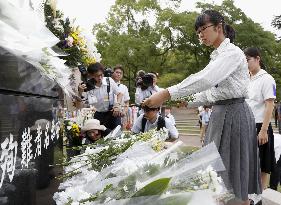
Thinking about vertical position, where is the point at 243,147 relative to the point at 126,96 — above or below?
below

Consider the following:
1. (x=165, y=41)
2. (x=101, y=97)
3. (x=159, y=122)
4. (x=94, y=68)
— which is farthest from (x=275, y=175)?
(x=165, y=41)

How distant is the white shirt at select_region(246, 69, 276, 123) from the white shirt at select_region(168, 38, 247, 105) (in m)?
1.38

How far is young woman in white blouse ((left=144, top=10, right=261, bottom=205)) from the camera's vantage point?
122 inches

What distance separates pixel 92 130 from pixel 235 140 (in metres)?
1.92

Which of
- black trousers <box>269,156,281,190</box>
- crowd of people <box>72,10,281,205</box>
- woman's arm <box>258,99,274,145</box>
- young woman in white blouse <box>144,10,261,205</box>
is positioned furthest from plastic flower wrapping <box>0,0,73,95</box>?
black trousers <box>269,156,281,190</box>

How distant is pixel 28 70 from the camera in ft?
4.79

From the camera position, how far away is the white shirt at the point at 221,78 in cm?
281

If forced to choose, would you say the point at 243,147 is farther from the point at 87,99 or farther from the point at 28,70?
the point at 87,99

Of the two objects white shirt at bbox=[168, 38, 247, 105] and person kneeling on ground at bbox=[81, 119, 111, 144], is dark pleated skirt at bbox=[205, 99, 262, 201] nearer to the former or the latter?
white shirt at bbox=[168, 38, 247, 105]

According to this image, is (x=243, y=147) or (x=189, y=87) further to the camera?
(x=243, y=147)

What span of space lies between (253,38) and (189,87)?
→ 87.4ft

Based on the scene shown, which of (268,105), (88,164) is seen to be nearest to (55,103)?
(88,164)

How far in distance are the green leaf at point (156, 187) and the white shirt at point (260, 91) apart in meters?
3.59

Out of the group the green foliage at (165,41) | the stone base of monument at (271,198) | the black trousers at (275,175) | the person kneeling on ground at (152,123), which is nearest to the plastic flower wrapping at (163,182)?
the stone base of monument at (271,198)
